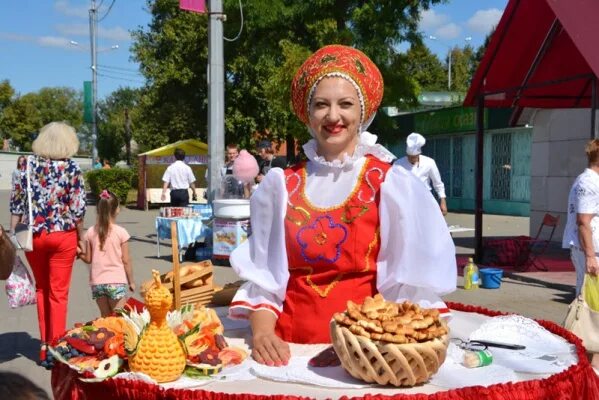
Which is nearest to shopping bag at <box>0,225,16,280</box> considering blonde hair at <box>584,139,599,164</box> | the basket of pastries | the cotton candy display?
the basket of pastries

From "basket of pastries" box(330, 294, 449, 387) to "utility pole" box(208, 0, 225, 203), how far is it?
9481 mm

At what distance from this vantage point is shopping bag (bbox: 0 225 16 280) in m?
2.82

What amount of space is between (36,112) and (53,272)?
70.6 meters

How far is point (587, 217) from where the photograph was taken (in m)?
5.20

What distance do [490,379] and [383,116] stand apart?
53.1 feet

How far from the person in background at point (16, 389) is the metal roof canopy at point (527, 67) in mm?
8732

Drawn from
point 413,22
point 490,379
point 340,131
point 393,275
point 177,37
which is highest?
point 177,37

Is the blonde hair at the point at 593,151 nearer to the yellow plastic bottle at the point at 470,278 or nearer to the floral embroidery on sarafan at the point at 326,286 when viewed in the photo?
the yellow plastic bottle at the point at 470,278

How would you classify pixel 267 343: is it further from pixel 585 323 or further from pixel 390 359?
pixel 585 323

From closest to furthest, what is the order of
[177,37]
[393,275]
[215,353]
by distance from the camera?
[215,353], [393,275], [177,37]

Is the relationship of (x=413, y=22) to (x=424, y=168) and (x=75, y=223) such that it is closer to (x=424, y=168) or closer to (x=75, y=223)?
(x=424, y=168)

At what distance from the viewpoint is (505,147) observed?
65.8 ft

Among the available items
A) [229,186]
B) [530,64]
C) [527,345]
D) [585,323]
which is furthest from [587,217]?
[229,186]

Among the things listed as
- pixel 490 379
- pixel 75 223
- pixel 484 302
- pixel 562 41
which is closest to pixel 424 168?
pixel 484 302
